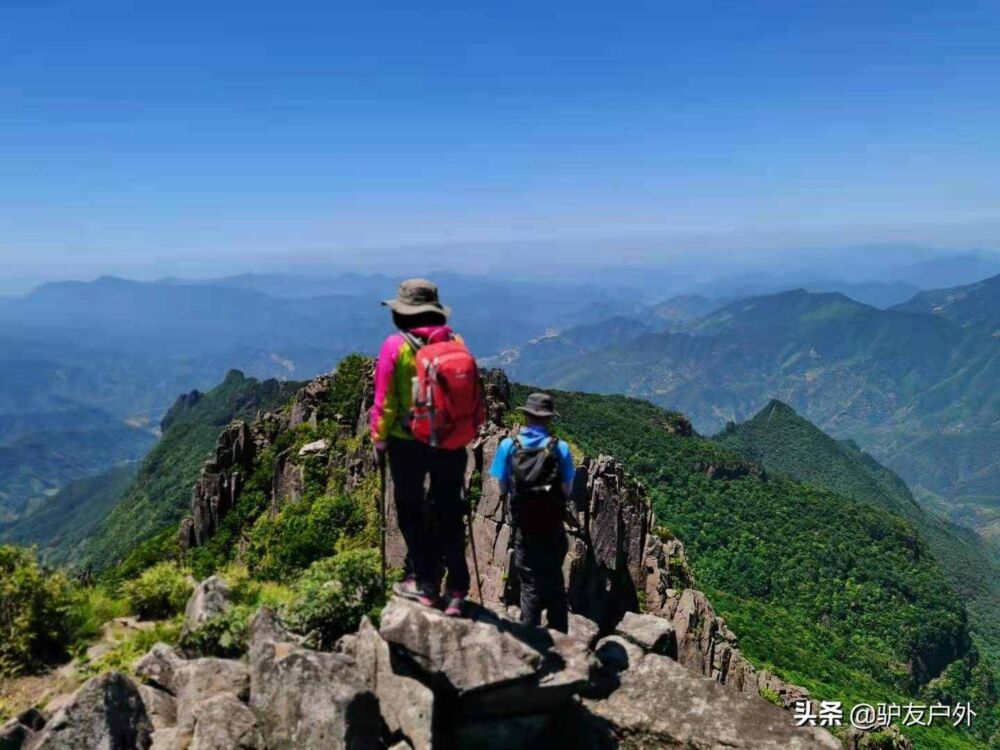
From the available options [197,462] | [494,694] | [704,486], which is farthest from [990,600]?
[494,694]

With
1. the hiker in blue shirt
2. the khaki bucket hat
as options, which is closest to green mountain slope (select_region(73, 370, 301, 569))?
the hiker in blue shirt

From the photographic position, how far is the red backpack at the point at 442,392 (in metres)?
9.27

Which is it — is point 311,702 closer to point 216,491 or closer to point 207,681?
point 207,681

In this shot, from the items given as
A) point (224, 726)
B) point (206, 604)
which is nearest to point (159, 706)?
point (224, 726)

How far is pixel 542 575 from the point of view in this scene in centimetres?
1103

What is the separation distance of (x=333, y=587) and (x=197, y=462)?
117951 mm

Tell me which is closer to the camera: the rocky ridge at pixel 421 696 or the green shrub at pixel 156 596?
the rocky ridge at pixel 421 696

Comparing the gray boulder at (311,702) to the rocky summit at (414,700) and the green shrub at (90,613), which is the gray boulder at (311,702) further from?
the green shrub at (90,613)

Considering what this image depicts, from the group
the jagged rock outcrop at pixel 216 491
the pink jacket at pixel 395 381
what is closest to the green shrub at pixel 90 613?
the pink jacket at pixel 395 381

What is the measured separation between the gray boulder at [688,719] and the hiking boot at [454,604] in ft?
8.38

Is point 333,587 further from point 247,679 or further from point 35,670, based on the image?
point 35,670

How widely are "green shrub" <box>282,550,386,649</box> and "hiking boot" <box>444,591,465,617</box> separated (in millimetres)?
1547

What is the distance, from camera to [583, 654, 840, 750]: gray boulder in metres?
9.89

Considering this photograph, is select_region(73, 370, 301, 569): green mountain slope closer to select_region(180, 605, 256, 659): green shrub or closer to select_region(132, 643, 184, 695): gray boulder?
select_region(180, 605, 256, 659): green shrub
